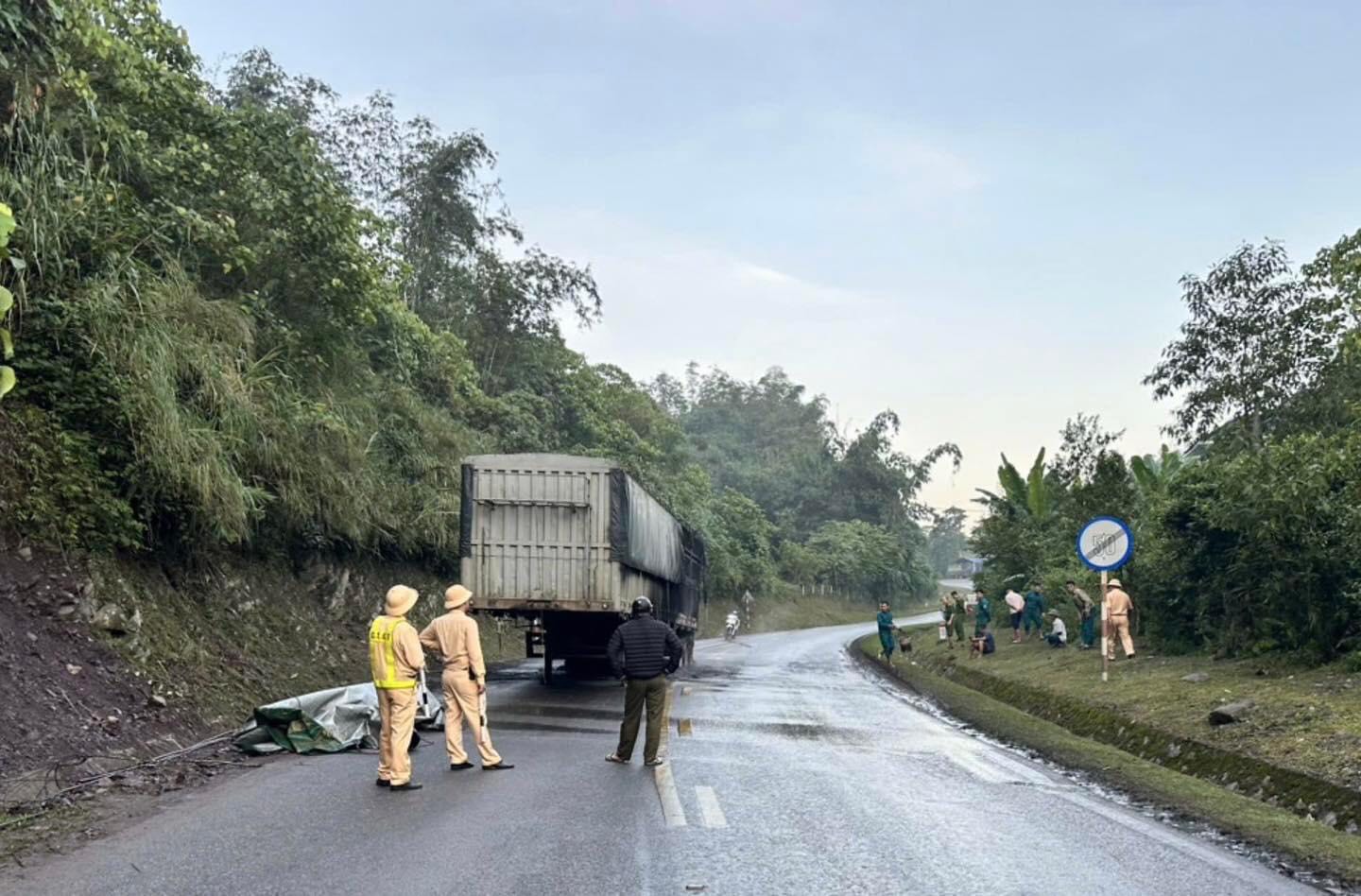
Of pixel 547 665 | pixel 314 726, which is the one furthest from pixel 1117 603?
pixel 314 726

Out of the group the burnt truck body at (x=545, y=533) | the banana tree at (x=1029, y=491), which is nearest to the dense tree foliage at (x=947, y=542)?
the banana tree at (x=1029, y=491)

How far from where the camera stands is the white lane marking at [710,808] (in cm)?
744

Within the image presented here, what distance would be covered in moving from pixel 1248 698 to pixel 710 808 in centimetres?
723

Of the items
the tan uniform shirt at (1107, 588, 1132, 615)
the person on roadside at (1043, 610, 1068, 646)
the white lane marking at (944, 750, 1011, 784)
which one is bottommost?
the white lane marking at (944, 750, 1011, 784)

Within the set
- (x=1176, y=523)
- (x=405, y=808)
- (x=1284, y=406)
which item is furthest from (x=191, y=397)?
(x=1284, y=406)

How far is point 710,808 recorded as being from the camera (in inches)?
314

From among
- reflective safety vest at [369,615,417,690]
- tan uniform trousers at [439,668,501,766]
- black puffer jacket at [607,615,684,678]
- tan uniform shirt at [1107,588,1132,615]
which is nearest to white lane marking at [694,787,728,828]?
black puffer jacket at [607,615,684,678]

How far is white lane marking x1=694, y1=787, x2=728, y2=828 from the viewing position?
744 centimetres

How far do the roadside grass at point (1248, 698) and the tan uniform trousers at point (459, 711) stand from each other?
6564mm

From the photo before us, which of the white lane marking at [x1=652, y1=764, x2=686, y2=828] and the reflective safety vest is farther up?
the reflective safety vest

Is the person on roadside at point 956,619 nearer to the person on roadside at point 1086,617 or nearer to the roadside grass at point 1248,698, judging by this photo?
the person on roadside at point 1086,617

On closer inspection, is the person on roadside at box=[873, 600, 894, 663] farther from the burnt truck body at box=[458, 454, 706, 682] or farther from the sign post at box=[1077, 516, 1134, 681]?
the burnt truck body at box=[458, 454, 706, 682]

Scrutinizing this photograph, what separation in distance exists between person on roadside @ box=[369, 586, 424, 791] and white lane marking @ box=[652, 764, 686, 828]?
1.91 metres

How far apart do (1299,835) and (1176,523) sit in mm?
11375
